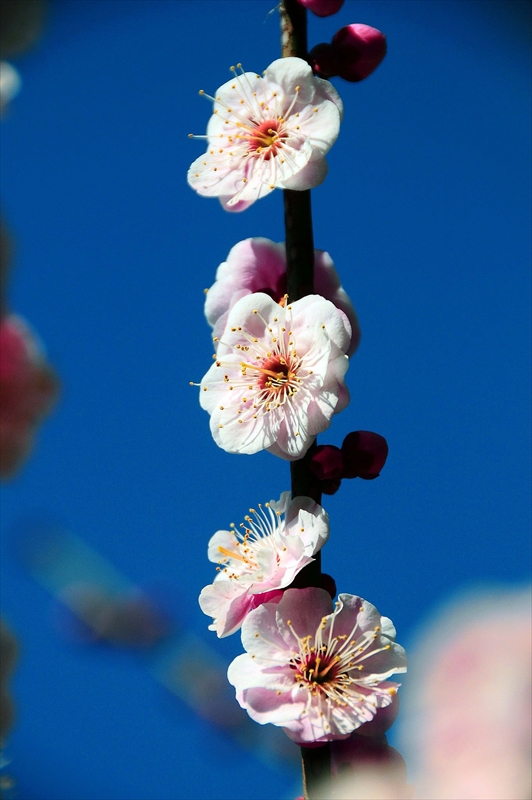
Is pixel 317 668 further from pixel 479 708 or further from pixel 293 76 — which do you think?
pixel 293 76

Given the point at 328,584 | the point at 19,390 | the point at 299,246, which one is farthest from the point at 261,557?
the point at 19,390

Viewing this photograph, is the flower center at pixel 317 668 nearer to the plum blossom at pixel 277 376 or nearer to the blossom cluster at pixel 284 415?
the blossom cluster at pixel 284 415

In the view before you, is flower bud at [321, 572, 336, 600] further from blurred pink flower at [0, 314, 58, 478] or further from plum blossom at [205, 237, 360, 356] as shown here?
blurred pink flower at [0, 314, 58, 478]

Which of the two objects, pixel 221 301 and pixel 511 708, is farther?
pixel 221 301

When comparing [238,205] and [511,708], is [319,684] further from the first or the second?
[238,205]

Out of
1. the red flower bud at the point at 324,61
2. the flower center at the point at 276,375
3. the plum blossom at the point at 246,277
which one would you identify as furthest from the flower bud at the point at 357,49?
the flower center at the point at 276,375

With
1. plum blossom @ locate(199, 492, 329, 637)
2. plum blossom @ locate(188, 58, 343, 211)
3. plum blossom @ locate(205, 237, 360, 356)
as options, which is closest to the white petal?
plum blossom @ locate(188, 58, 343, 211)

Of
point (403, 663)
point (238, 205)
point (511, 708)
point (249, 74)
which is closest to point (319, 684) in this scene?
point (403, 663)
